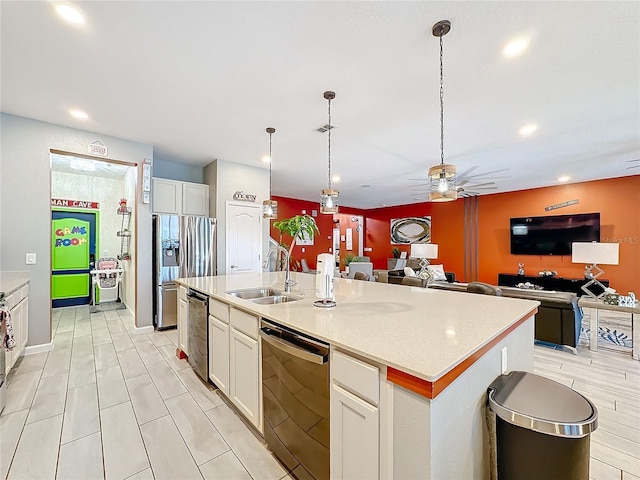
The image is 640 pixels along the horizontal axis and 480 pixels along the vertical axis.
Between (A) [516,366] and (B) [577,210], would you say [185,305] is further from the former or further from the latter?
(B) [577,210]

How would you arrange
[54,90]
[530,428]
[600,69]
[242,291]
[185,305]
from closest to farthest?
[530,428]
[600,69]
[242,291]
[54,90]
[185,305]

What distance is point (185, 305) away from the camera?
114 inches

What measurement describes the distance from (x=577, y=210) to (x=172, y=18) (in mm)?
8049

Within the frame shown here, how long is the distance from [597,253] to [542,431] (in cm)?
447

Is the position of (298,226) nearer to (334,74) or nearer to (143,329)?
(334,74)

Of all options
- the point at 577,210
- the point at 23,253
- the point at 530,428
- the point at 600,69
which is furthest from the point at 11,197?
the point at 577,210

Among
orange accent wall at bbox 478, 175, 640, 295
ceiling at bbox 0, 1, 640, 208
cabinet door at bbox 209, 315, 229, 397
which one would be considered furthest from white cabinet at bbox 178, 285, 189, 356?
orange accent wall at bbox 478, 175, 640, 295

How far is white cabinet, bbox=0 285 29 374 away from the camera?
2443 millimetres

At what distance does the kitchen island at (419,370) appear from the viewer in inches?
37.7

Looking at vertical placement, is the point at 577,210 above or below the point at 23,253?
above

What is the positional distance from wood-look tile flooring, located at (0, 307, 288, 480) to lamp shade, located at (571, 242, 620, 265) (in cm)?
514

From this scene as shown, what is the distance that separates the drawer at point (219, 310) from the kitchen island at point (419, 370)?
333 mm

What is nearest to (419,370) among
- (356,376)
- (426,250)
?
(356,376)

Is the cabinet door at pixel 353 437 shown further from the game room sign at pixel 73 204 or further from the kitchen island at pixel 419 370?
the game room sign at pixel 73 204
